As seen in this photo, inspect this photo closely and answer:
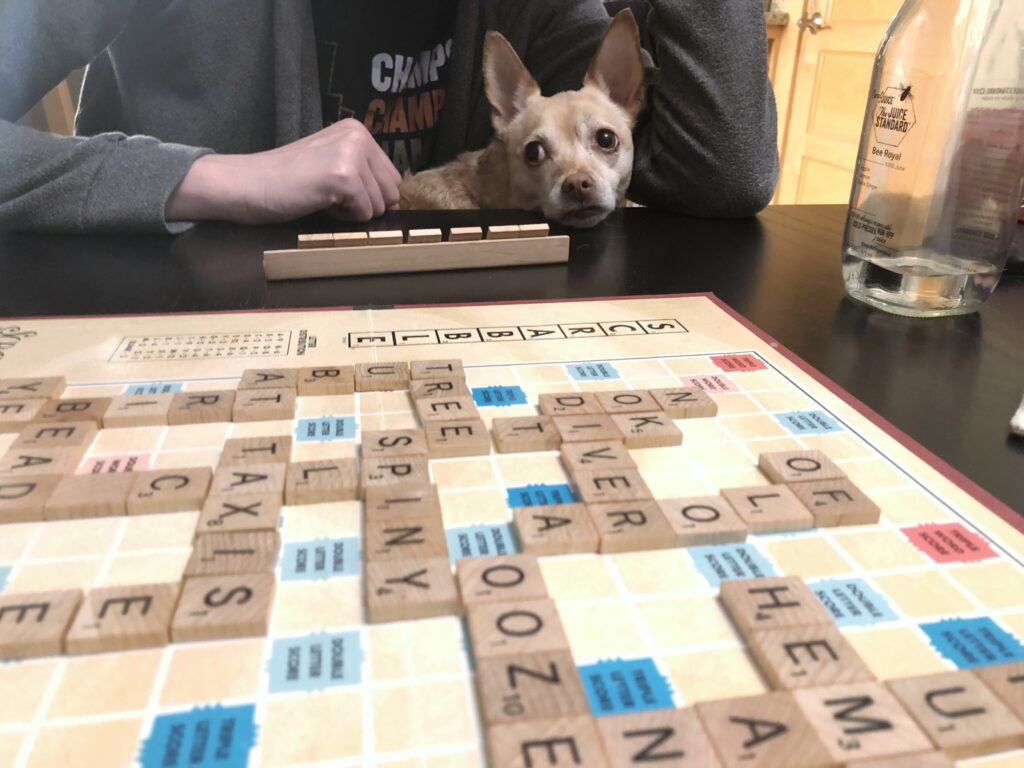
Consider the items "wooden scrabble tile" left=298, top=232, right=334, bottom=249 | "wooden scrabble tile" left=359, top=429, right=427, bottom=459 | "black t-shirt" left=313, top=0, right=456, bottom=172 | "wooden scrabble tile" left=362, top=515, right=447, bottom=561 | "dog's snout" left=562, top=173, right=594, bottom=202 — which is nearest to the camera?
"wooden scrabble tile" left=362, top=515, right=447, bottom=561

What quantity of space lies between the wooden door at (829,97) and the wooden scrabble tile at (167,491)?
127 inches

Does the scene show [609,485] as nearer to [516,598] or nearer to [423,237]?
[516,598]

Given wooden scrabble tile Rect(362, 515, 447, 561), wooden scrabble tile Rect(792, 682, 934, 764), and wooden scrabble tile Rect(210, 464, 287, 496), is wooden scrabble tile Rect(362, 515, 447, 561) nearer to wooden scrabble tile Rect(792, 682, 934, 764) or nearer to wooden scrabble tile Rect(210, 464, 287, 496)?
wooden scrabble tile Rect(210, 464, 287, 496)

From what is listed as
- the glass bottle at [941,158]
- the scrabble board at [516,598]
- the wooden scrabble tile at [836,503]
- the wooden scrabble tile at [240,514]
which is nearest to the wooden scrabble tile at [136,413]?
the scrabble board at [516,598]

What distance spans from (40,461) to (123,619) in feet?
0.62

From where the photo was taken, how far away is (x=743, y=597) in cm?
37

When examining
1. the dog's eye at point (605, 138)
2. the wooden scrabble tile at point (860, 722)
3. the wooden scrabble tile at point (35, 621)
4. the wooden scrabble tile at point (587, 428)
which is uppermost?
the dog's eye at point (605, 138)

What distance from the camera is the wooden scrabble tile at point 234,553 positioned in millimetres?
380

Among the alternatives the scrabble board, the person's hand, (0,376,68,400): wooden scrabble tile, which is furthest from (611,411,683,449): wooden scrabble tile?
the person's hand

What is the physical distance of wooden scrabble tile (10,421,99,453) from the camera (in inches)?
19.5

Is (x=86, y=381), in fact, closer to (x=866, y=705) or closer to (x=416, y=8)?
(x=866, y=705)

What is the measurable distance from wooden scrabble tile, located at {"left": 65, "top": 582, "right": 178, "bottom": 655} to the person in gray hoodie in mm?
735

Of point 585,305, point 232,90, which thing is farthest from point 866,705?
point 232,90

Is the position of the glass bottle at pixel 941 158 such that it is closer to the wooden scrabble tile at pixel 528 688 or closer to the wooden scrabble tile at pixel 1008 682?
the wooden scrabble tile at pixel 1008 682
